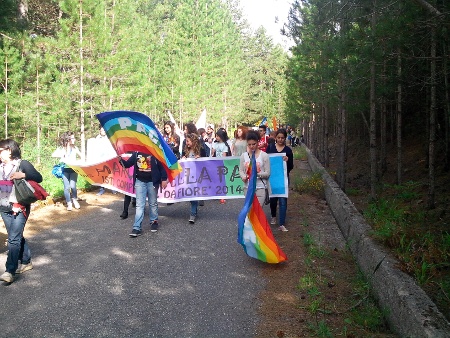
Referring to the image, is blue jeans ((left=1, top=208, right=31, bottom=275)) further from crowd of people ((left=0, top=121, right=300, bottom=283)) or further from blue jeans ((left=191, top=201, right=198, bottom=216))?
blue jeans ((left=191, top=201, right=198, bottom=216))

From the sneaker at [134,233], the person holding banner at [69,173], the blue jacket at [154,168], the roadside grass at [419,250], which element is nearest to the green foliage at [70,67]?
the person holding banner at [69,173]

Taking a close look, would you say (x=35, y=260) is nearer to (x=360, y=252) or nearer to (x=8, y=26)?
(x=360, y=252)

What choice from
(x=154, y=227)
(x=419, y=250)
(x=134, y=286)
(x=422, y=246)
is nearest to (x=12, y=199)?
(x=134, y=286)

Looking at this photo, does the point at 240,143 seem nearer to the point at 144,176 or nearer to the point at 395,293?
the point at 144,176

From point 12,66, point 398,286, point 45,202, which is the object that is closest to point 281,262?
point 398,286

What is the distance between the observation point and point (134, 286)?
577 cm

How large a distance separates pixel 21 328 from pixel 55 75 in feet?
56.4

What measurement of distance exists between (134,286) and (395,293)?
3.18 m

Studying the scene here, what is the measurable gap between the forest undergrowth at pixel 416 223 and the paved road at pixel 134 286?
1.98m

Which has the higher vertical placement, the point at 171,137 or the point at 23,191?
the point at 171,137

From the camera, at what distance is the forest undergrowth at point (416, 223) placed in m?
5.35

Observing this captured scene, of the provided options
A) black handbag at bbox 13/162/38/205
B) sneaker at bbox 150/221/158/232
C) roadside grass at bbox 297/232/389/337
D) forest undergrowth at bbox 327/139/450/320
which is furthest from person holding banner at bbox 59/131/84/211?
forest undergrowth at bbox 327/139/450/320

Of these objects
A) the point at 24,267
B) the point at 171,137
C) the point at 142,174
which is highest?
the point at 171,137

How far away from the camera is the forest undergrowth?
5.35 m
